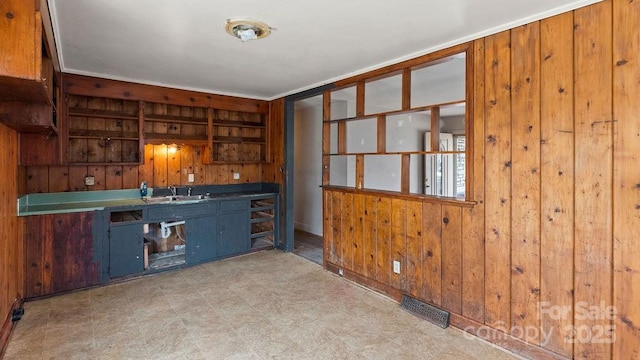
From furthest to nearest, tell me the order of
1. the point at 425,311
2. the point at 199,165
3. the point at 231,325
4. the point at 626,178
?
1. the point at 199,165
2. the point at 425,311
3. the point at 231,325
4. the point at 626,178

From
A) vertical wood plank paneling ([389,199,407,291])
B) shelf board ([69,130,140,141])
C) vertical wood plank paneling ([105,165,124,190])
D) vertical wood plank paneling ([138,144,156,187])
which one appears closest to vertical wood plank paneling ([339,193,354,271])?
vertical wood plank paneling ([389,199,407,291])

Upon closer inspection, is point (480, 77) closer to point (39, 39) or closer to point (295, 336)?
point (295, 336)

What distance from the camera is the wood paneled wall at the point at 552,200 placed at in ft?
6.31

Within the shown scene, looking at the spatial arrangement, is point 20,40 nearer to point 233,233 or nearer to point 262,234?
point 233,233

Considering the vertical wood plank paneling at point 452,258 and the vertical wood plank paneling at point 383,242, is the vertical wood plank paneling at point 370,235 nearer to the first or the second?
the vertical wood plank paneling at point 383,242

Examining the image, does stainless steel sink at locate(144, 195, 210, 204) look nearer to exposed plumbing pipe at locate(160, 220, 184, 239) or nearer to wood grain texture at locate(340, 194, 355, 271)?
exposed plumbing pipe at locate(160, 220, 184, 239)

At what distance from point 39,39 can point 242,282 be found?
2.83 m

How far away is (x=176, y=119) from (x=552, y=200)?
4.34 meters

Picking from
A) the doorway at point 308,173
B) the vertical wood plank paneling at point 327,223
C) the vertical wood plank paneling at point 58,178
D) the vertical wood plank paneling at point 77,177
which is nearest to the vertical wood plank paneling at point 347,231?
the vertical wood plank paneling at point 327,223

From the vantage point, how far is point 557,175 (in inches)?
85.5

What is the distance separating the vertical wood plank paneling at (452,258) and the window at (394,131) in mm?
536

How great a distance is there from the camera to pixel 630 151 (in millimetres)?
1893

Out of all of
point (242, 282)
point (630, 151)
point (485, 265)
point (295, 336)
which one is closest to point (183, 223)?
→ point (242, 282)

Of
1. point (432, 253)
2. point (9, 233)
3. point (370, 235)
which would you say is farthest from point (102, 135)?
point (432, 253)
